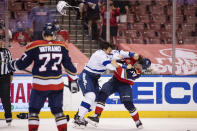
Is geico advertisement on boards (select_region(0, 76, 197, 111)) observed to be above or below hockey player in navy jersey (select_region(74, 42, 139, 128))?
below

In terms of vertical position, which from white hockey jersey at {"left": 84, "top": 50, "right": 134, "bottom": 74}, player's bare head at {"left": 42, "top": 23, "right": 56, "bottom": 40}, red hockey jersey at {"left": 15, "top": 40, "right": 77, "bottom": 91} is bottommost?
white hockey jersey at {"left": 84, "top": 50, "right": 134, "bottom": 74}

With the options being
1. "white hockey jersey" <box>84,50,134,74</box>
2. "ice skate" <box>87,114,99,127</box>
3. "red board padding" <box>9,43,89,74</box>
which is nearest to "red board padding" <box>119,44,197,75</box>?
"red board padding" <box>9,43,89,74</box>

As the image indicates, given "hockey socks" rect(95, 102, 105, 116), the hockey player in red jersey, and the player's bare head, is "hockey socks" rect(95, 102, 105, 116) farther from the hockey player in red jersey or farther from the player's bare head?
the player's bare head

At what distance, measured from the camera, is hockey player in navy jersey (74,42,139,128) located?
7367mm

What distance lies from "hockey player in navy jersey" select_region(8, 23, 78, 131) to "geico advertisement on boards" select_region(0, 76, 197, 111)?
11.5ft

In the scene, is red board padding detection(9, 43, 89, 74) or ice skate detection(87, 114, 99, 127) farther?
red board padding detection(9, 43, 89, 74)

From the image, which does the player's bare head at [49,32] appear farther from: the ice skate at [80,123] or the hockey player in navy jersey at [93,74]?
the ice skate at [80,123]

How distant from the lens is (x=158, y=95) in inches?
359

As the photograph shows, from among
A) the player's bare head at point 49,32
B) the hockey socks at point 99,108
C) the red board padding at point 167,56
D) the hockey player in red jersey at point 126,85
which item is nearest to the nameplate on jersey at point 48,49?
the player's bare head at point 49,32

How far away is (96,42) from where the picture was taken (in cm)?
982

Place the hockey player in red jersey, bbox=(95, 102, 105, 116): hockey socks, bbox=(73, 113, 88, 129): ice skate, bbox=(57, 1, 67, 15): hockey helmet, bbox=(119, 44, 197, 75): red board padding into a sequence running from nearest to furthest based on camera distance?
bbox=(73, 113, 88, 129): ice skate, the hockey player in red jersey, bbox=(95, 102, 105, 116): hockey socks, bbox=(119, 44, 197, 75): red board padding, bbox=(57, 1, 67, 15): hockey helmet

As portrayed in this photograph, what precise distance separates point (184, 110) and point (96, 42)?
2299mm

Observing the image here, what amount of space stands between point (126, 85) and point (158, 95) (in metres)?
1.72

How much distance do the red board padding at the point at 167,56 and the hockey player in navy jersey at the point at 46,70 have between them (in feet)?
13.4
